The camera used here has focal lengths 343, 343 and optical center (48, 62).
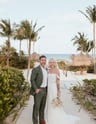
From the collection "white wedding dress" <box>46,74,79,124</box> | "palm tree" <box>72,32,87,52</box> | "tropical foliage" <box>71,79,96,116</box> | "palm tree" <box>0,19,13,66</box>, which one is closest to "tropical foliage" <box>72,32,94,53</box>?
"palm tree" <box>72,32,87,52</box>

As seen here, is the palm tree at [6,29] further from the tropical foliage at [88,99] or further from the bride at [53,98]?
the bride at [53,98]

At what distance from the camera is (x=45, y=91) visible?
24.9 feet

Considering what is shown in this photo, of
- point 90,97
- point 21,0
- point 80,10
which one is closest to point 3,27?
point 80,10

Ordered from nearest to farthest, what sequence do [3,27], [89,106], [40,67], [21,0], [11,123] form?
[40,67] < [11,123] < [89,106] < [21,0] < [3,27]

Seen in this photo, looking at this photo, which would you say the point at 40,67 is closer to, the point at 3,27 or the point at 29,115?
the point at 29,115

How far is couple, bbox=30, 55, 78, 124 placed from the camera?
24.1ft

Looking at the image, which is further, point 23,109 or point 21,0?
point 21,0

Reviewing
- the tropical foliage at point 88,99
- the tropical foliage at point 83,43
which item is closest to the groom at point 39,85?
the tropical foliage at point 88,99

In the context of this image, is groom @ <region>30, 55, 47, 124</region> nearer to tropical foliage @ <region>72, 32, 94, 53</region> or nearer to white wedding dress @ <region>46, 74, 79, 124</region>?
white wedding dress @ <region>46, 74, 79, 124</region>

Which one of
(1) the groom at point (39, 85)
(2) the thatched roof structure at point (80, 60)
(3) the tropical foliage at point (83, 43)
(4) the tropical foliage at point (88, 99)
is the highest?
(3) the tropical foliage at point (83, 43)

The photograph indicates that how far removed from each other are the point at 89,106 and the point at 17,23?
32175 mm

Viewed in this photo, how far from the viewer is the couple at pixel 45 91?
736 cm

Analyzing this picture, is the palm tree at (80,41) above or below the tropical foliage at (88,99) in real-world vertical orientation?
above

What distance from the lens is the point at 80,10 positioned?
4059cm
